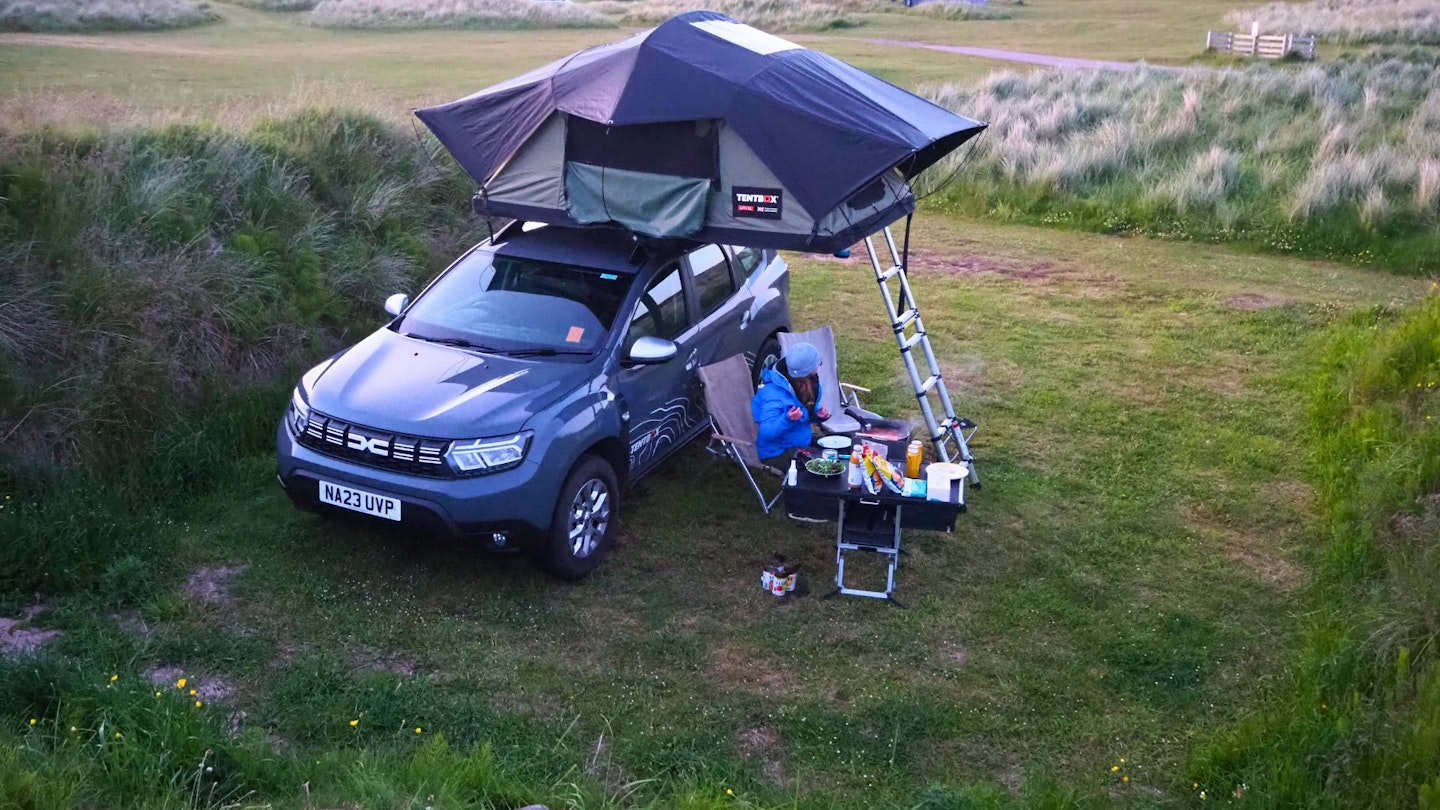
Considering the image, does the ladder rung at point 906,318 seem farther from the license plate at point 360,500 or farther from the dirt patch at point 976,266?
the dirt patch at point 976,266

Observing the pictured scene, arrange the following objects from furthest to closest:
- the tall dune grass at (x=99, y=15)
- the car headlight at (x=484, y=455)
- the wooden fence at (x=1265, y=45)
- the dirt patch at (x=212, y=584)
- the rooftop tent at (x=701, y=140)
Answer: the wooden fence at (x=1265, y=45), the tall dune grass at (x=99, y=15), the rooftop tent at (x=701, y=140), the dirt patch at (x=212, y=584), the car headlight at (x=484, y=455)

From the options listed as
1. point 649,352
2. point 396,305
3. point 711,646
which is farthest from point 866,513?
point 396,305

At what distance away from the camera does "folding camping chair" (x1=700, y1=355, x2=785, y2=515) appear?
7.14 m

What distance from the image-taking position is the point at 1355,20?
37031 millimetres

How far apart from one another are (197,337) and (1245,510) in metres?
7.10

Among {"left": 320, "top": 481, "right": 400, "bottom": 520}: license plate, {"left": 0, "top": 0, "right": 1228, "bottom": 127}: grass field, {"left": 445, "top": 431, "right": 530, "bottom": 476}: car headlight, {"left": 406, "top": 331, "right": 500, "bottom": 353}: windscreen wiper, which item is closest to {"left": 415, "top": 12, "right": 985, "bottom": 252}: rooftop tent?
{"left": 406, "top": 331, "right": 500, "bottom": 353}: windscreen wiper

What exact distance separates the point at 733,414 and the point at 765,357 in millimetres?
1322

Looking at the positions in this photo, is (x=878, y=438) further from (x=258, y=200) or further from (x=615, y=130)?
(x=258, y=200)

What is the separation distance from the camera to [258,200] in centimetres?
986

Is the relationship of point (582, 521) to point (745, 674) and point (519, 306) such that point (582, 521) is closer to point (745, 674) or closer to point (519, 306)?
point (745, 674)

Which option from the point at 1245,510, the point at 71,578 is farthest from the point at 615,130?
the point at 1245,510

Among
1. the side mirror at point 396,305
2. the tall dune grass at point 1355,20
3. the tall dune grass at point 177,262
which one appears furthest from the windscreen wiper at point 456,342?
the tall dune grass at point 1355,20

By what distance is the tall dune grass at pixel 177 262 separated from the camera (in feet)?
24.0

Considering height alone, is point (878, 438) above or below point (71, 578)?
above
